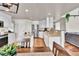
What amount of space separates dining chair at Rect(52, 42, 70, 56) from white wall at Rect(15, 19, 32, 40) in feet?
1.53

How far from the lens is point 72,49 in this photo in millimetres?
1881

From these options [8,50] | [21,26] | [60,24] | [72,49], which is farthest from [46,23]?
[8,50]

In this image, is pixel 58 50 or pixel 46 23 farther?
pixel 46 23

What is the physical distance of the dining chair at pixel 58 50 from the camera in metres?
1.87

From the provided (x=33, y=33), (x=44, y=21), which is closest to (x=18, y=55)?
(x=33, y=33)

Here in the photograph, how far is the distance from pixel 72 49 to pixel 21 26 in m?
0.83

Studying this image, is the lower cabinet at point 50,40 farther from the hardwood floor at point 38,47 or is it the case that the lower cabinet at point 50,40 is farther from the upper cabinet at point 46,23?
the upper cabinet at point 46,23

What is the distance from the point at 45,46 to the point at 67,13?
1.95 feet

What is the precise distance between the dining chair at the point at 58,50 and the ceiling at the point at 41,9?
45cm

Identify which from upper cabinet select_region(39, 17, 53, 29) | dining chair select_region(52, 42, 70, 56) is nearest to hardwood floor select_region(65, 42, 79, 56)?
dining chair select_region(52, 42, 70, 56)

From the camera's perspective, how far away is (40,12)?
77.4 inches

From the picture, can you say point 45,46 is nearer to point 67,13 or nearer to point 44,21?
→ point 44,21

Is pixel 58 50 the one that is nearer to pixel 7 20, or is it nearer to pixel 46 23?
pixel 46 23

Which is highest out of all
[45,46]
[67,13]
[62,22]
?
[67,13]
